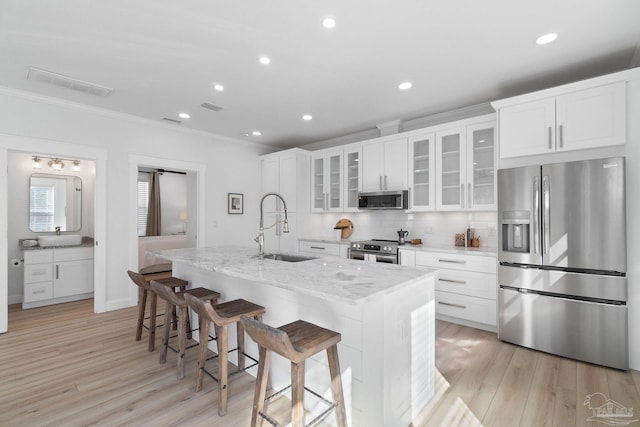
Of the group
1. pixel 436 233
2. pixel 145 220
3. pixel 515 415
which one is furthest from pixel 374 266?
pixel 145 220

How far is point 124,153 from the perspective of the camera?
13.9 feet

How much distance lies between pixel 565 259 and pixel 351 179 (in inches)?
117

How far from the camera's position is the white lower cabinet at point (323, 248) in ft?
15.3

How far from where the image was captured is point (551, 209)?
2.73m

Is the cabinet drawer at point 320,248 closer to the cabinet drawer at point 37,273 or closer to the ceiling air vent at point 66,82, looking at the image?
the ceiling air vent at point 66,82

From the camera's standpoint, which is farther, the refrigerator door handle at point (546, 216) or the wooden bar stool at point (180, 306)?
the refrigerator door handle at point (546, 216)

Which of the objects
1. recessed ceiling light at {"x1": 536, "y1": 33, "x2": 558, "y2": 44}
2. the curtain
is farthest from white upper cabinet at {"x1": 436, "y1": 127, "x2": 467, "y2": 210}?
the curtain

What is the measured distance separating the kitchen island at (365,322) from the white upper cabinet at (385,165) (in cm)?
230

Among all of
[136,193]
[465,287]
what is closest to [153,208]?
[136,193]

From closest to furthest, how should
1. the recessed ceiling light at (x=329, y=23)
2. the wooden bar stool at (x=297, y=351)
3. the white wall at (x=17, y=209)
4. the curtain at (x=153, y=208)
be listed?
1. the wooden bar stool at (x=297, y=351)
2. the recessed ceiling light at (x=329, y=23)
3. the white wall at (x=17, y=209)
4. the curtain at (x=153, y=208)

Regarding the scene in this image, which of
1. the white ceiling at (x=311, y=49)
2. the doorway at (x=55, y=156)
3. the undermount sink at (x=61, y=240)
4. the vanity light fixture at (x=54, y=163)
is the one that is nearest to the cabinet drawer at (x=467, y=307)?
the white ceiling at (x=311, y=49)

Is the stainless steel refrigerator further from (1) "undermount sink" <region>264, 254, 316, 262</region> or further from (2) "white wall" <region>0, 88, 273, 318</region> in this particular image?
(2) "white wall" <region>0, 88, 273, 318</region>

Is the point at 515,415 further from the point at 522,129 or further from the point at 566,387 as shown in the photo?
the point at 522,129

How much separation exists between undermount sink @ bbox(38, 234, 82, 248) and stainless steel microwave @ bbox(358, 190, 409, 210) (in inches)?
180
